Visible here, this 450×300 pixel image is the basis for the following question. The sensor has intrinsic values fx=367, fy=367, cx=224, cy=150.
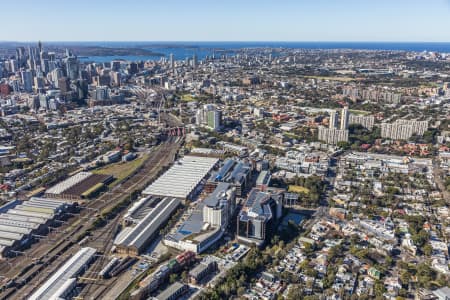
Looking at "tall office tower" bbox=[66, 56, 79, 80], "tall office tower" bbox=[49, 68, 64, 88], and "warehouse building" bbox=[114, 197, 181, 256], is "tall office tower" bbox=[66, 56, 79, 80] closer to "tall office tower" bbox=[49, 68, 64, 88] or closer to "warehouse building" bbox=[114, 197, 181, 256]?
"tall office tower" bbox=[49, 68, 64, 88]

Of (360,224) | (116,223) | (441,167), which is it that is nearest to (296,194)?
(360,224)

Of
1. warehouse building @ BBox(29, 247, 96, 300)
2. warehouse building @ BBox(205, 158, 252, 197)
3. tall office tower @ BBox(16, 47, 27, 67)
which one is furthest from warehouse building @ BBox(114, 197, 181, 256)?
tall office tower @ BBox(16, 47, 27, 67)

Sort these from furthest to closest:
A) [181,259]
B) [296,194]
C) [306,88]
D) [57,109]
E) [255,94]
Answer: [306,88] < [255,94] < [57,109] < [296,194] < [181,259]

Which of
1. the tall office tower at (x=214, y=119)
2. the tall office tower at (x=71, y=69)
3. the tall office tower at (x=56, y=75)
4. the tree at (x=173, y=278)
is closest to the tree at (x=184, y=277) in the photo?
the tree at (x=173, y=278)

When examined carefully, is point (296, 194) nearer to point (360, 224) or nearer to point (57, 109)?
point (360, 224)

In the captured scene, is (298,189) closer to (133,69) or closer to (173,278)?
(173,278)

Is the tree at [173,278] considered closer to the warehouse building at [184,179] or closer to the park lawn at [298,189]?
the warehouse building at [184,179]

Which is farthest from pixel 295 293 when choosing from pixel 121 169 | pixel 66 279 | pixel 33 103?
pixel 33 103
